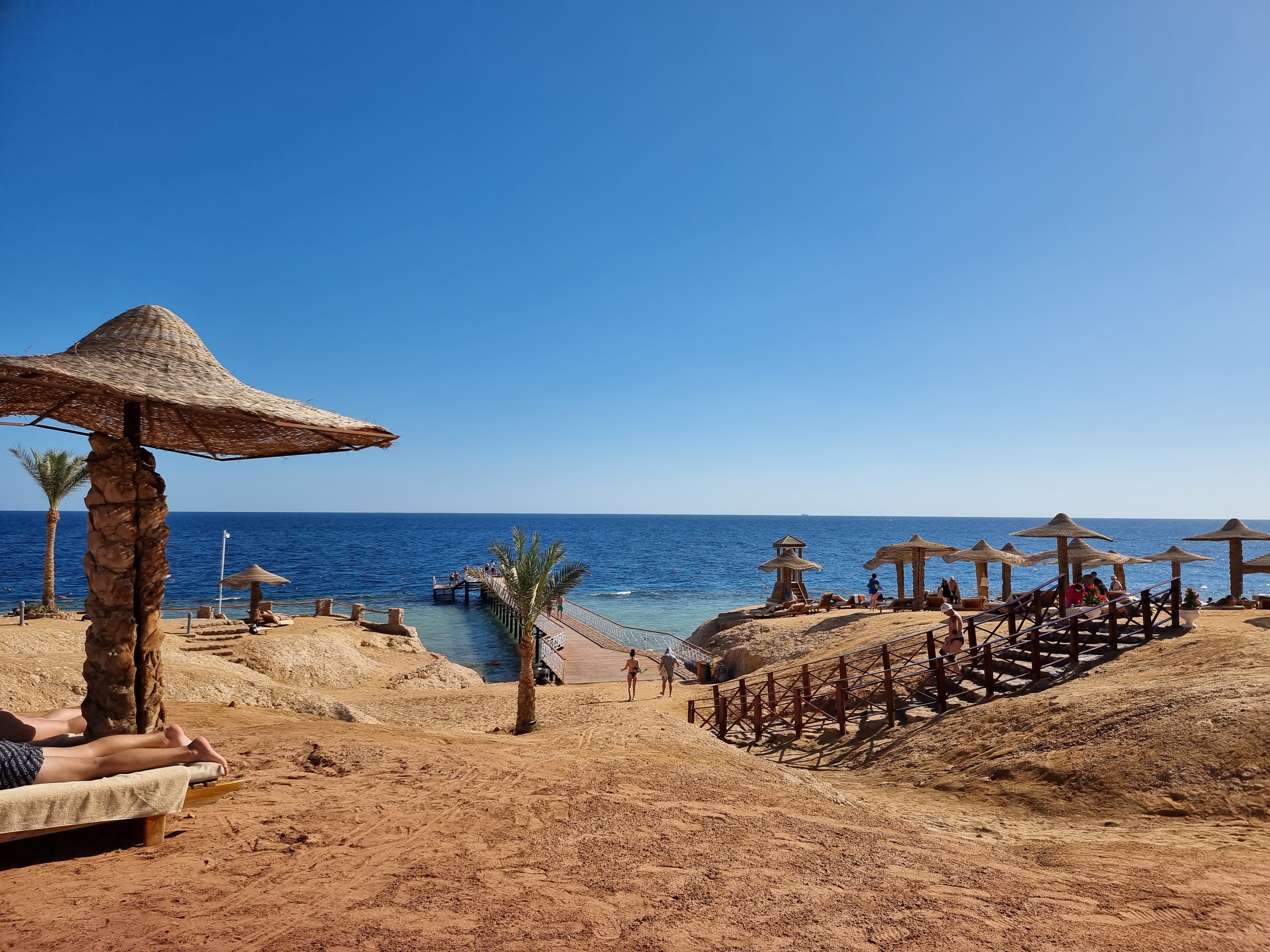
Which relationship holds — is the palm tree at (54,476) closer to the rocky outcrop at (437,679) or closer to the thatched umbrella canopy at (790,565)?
the rocky outcrop at (437,679)

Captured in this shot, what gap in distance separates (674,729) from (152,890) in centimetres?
906

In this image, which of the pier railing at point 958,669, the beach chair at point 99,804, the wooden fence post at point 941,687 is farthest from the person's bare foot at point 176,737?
the wooden fence post at point 941,687

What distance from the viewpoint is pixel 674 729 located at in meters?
12.0

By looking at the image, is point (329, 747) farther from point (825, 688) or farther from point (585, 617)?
point (585, 617)

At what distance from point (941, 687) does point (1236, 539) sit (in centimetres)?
1757

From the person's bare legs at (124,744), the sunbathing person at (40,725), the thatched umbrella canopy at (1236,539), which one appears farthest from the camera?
the thatched umbrella canopy at (1236,539)

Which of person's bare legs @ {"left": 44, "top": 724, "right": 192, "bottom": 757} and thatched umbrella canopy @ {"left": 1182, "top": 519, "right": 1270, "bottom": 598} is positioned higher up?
thatched umbrella canopy @ {"left": 1182, "top": 519, "right": 1270, "bottom": 598}

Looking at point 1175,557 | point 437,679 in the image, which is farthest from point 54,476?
point 1175,557

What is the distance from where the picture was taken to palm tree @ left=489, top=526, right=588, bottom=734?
567 inches

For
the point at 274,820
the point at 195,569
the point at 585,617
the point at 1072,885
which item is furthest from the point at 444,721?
the point at 195,569

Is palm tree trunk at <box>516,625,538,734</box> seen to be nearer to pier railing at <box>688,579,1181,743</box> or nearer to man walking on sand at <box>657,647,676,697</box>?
pier railing at <box>688,579,1181,743</box>

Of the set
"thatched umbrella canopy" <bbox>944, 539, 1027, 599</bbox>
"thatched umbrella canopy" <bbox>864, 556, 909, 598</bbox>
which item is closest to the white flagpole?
"thatched umbrella canopy" <bbox>864, 556, 909, 598</bbox>

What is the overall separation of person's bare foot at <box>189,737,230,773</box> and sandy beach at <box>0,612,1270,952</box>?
0.34 meters

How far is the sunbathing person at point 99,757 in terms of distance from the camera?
4.23m
